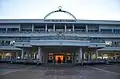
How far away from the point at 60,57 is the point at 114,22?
9688mm

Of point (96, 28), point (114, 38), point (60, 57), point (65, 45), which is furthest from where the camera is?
point (96, 28)

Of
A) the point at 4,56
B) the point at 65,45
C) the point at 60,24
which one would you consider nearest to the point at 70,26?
the point at 60,24

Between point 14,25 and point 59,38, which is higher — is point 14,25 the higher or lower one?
the higher one

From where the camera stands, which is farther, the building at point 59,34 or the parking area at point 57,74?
the building at point 59,34

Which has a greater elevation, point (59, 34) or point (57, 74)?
point (59, 34)

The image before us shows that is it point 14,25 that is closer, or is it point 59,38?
point 59,38

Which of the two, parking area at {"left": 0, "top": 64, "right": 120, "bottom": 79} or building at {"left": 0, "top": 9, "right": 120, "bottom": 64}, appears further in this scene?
building at {"left": 0, "top": 9, "right": 120, "bottom": 64}

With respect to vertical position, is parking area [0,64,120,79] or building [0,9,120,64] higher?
building [0,9,120,64]

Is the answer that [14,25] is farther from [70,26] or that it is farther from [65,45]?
[65,45]

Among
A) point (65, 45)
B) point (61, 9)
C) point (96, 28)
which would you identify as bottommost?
point (65, 45)

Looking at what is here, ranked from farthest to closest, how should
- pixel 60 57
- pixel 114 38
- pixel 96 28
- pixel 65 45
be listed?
pixel 96 28 < pixel 114 38 < pixel 60 57 < pixel 65 45

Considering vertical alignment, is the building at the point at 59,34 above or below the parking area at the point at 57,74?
above

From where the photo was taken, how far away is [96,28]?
31734 millimetres

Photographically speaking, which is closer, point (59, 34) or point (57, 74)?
point (57, 74)
